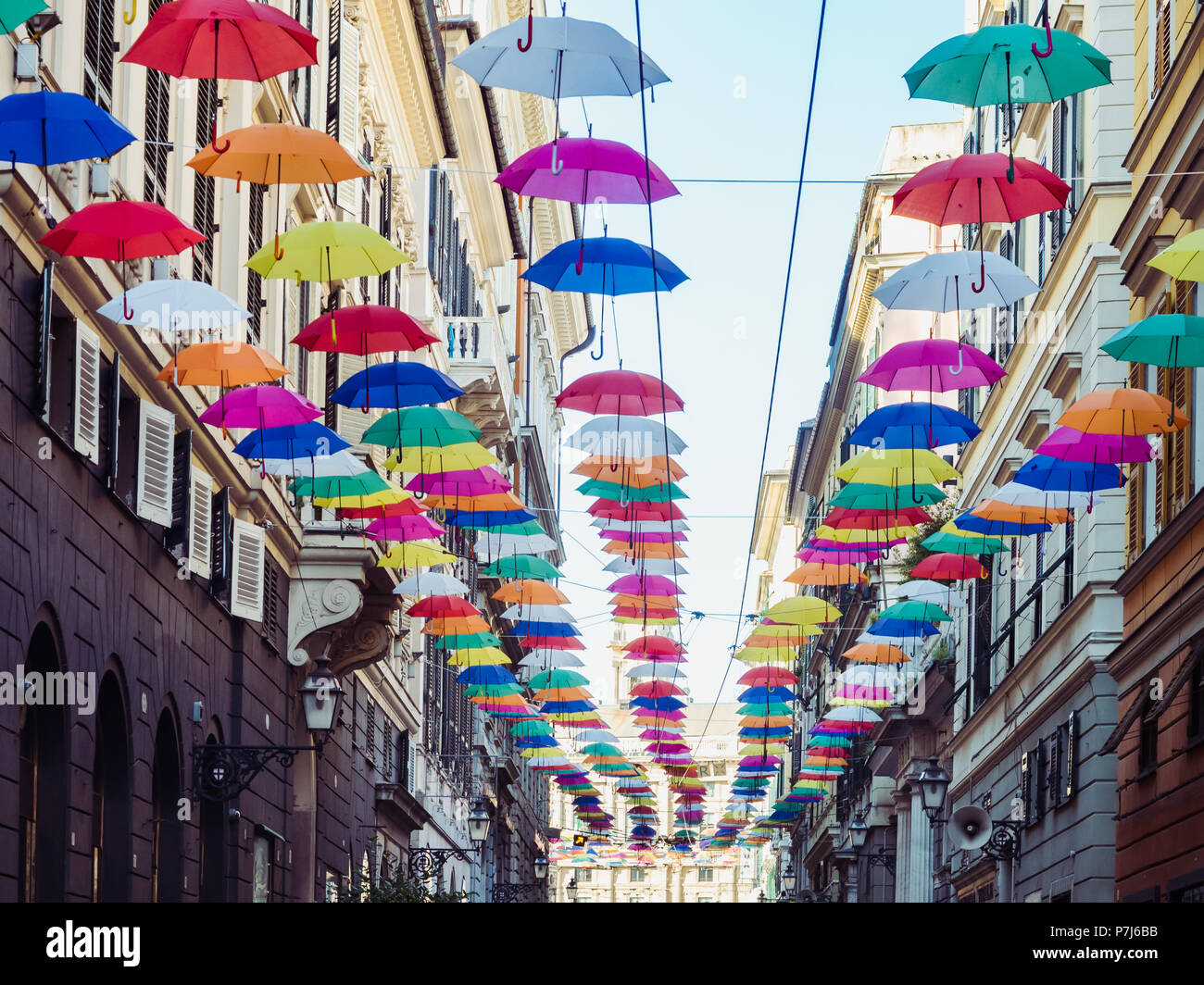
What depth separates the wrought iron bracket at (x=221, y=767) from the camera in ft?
61.2

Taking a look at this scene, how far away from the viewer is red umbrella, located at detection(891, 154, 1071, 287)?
13312 millimetres

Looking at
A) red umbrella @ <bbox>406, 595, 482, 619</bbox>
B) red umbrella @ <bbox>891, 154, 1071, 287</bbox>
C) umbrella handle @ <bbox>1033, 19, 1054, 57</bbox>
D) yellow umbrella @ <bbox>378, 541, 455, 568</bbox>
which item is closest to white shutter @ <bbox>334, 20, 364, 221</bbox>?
red umbrella @ <bbox>406, 595, 482, 619</bbox>

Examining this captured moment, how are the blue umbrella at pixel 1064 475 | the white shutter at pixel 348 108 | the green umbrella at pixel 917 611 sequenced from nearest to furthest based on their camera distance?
1. the blue umbrella at pixel 1064 475
2. the white shutter at pixel 348 108
3. the green umbrella at pixel 917 611

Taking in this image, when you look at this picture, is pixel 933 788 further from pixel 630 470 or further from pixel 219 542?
pixel 219 542

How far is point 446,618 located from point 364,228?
41.9 ft

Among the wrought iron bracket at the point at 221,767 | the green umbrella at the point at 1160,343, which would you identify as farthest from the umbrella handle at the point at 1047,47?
the wrought iron bracket at the point at 221,767

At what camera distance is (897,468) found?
1889 cm

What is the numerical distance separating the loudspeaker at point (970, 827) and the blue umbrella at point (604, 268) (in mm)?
13161

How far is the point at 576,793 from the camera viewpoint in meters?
54.5

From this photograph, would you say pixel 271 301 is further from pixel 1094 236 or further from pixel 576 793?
pixel 576 793

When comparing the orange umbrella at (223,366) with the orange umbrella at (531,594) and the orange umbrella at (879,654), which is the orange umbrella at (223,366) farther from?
the orange umbrella at (879,654)

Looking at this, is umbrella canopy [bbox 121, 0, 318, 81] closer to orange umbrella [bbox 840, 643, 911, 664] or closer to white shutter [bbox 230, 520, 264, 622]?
white shutter [bbox 230, 520, 264, 622]
